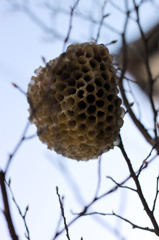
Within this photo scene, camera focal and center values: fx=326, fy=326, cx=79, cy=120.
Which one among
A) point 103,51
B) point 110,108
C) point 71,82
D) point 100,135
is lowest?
point 100,135

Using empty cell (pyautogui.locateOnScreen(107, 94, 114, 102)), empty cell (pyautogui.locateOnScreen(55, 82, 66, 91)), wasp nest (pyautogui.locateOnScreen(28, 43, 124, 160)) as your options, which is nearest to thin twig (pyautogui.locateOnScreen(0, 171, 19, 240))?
wasp nest (pyautogui.locateOnScreen(28, 43, 124, 160))

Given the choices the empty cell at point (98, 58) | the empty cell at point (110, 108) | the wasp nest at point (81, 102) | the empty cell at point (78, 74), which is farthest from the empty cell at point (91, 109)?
the empty cell at point (98, 58)

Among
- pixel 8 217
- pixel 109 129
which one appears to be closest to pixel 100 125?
pixel 109 129

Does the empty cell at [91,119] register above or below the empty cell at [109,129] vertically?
above

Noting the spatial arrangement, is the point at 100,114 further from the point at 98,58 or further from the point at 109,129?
the point at 98,58

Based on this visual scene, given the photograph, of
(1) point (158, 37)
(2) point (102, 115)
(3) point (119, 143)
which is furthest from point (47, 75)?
(1) point (158, 37)

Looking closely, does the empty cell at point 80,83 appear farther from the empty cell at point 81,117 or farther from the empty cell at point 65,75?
the empty cell at point 81,117

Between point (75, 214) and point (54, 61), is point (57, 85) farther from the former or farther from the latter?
point (75, 214)

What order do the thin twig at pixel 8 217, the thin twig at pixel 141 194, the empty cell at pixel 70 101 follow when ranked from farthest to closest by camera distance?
the empty cell at pixel 70 101 → the thin twig at pixel 141 194 → the thin twig at pixel 8 217

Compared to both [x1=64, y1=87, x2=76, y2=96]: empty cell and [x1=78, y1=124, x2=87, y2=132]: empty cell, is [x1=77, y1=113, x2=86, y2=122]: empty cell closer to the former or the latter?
[x1=78, y1=124, x2=87, y2=132]: empty cell
